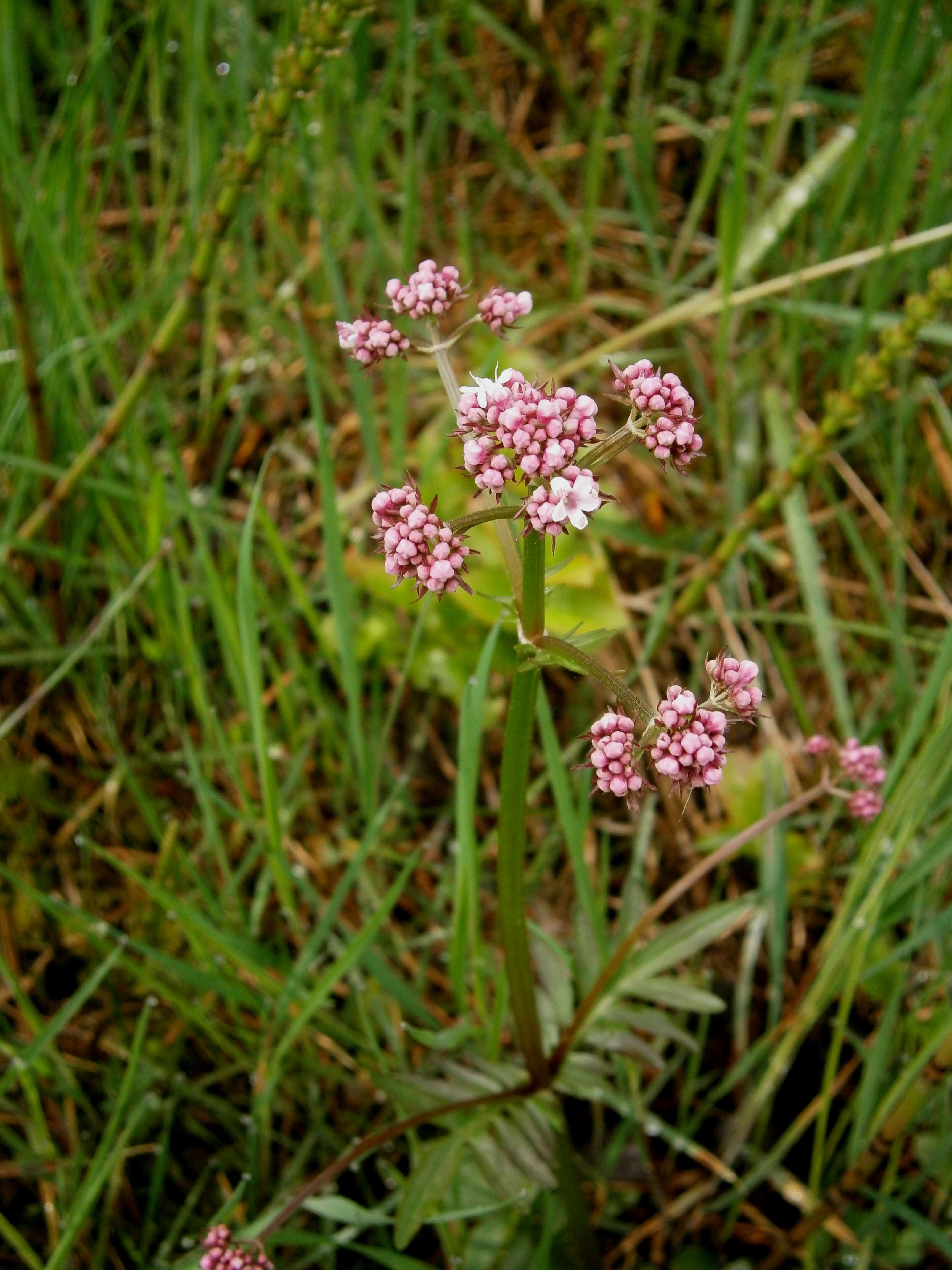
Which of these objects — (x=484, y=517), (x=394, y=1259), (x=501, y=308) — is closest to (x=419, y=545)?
(x=484, y=517)

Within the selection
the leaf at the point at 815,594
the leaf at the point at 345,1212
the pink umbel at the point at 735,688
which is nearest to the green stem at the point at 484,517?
the pink umbel at the point at 735,688

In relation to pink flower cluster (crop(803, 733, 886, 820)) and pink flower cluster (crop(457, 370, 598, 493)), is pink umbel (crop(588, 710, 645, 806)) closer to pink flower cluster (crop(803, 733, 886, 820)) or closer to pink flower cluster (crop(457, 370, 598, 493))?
pink flower cluster (crop(457, 370, 598, 493))

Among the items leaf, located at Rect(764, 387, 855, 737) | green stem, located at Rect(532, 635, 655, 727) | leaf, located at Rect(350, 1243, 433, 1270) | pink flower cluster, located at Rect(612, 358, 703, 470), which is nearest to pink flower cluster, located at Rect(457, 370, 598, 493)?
pink flower cluster, located at Rect(612, 358, 703, 470)

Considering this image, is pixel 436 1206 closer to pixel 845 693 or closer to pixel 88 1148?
pixel 88 1148

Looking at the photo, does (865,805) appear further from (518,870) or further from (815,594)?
(815,594)

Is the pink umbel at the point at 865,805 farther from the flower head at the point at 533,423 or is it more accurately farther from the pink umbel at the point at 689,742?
the flower head at the point at 533,423

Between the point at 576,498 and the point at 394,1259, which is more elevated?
the point at 576,498
